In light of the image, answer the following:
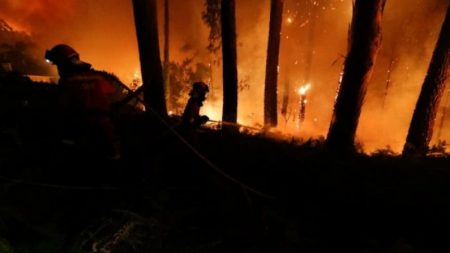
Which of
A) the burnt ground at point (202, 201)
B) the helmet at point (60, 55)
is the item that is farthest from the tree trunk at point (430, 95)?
the helmet at point (60, 55)

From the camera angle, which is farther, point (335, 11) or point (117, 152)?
point (335, 11)

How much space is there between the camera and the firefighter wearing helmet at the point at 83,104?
4.35 m

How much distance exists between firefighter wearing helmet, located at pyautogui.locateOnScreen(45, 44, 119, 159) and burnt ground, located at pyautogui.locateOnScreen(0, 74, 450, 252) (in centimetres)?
38

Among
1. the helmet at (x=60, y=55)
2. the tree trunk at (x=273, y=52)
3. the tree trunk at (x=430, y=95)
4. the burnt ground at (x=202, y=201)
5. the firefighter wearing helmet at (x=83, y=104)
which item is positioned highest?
the tree trunk at (x=273, y=52)

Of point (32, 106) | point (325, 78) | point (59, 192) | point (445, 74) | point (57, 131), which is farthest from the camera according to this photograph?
point (325, 78)

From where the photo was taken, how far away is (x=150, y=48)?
9.24 metres

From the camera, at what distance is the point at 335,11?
1210 inches

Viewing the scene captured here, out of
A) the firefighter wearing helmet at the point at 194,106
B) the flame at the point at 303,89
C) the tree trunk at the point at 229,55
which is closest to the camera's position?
the firefighter wearing helmet at the point at 194,106

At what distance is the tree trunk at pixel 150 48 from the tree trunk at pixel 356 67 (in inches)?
209

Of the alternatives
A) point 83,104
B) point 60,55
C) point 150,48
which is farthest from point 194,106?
point 150,48

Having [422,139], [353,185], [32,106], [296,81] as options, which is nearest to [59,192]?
[32,106]

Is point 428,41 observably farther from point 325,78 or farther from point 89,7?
point 89,7

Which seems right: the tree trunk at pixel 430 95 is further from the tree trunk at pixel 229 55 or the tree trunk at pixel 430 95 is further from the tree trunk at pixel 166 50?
the tree trunk at pixel 166 50

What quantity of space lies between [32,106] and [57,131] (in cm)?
166
